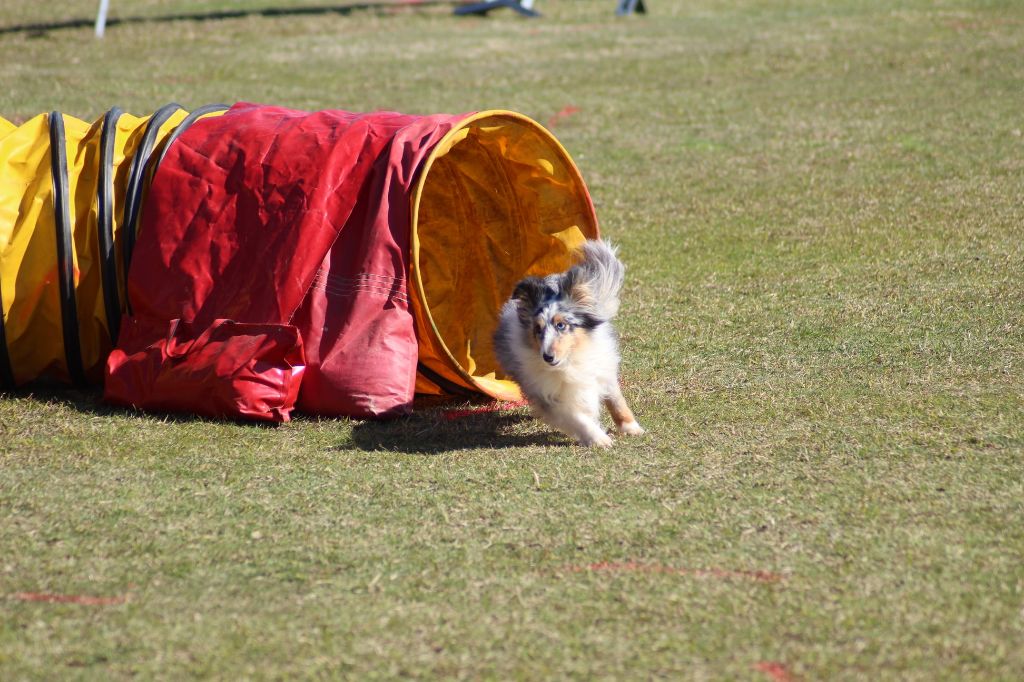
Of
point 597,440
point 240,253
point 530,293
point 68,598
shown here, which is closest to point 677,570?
point 597,440

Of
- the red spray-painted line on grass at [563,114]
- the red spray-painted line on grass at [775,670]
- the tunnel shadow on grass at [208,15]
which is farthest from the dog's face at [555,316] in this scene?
the tunnel shadow on grass at [208,15]

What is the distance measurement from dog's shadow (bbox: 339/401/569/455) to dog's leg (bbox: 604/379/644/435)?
0.94 ft

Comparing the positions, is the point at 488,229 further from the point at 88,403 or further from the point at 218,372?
the point at 88,403

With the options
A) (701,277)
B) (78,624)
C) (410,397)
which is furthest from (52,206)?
(701,277)

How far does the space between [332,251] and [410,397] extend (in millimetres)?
903

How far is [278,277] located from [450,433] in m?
1.21

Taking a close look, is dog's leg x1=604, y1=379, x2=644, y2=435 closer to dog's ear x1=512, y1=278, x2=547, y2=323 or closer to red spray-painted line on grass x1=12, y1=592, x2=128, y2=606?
dog's ear x1=512, y1=278, x2=547, y2=323

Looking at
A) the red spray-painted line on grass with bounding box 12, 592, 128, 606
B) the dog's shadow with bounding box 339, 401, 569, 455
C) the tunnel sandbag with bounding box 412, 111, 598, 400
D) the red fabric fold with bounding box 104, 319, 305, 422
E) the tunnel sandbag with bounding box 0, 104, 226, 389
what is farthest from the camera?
the tunnel sandbag with bounding box 412, 111, 598, 400

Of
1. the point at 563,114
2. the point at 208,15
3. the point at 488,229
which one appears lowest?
the point at 563,114

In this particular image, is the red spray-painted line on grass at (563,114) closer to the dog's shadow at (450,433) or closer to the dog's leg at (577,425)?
the dog's shadow at (450,433)

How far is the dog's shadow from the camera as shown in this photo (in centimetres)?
585

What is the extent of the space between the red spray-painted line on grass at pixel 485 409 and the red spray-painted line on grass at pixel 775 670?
2.93 metres

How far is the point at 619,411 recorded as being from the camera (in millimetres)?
5883

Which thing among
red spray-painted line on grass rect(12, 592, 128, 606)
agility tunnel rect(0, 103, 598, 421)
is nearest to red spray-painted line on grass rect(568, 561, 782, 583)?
red spray-painted line on grass rect(12, 592, 128, 606)
